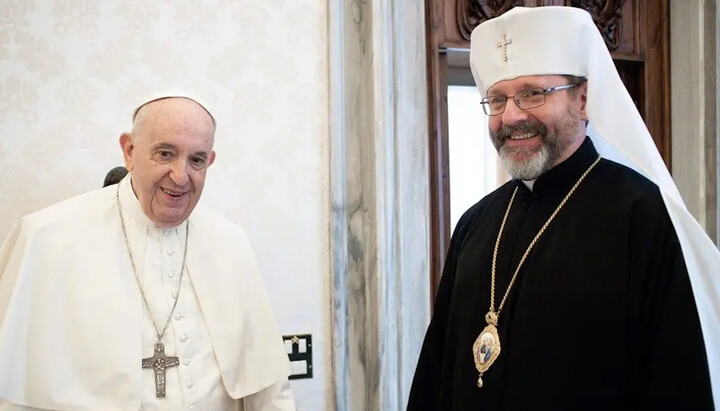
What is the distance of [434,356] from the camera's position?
2.25 meters

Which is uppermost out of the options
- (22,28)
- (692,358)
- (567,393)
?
(22,28)

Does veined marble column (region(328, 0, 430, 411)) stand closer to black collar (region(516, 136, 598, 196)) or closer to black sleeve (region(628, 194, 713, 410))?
black collar (region(516, 136, 598, 196))

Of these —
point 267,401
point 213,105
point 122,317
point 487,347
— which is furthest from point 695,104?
point 122,317

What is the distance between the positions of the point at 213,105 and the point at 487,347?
4.76ft

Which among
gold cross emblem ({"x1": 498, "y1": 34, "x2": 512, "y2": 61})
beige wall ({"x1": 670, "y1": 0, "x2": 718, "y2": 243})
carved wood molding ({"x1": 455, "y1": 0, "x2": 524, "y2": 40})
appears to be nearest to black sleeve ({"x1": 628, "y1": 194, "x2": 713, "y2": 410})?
gold cross emblem ({"x1": 498, "y1": 34, "x2": 512, "y2": 61})

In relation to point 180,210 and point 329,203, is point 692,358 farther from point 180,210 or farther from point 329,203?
point 329,203

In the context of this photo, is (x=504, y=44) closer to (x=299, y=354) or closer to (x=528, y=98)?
(x=528, y=98)

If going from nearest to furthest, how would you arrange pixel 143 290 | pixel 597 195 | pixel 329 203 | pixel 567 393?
pixel 567 393, pixel 597 195, pixel 143 290, pixel 329 203

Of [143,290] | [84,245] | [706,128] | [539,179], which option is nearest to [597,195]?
[539,179]

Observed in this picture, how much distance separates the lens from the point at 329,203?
300 cm

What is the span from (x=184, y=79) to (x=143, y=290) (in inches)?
36.5

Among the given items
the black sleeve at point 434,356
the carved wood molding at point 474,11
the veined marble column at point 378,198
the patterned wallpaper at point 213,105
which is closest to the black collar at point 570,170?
the black sleeve at point 434,356

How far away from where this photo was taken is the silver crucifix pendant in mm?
2113

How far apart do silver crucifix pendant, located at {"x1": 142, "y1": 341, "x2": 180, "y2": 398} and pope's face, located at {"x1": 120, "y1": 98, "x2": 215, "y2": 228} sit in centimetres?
39
